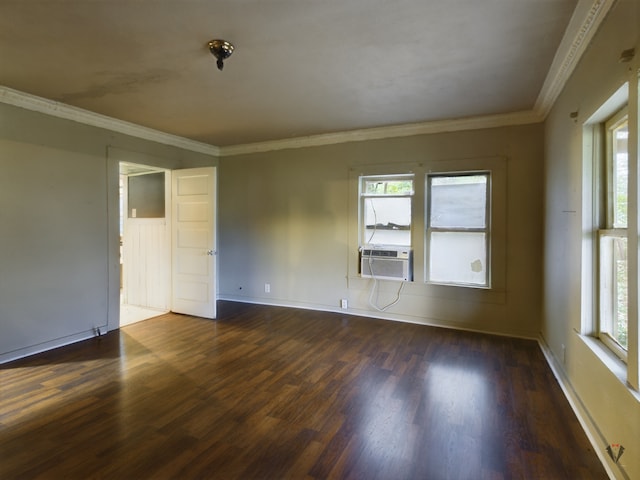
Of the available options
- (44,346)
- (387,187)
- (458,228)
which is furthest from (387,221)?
(44,346)

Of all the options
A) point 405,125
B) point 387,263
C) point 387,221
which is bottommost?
point 387,263

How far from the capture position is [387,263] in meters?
4.42

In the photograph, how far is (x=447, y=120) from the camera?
13.2 ft

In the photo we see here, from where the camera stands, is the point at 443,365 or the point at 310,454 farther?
the point at 443,365

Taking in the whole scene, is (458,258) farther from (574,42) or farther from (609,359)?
(574,42)

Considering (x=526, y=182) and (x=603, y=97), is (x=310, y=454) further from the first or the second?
(x=526, y=182)

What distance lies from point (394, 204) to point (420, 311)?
56.2 inches

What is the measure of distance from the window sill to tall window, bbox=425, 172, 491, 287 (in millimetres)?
1872

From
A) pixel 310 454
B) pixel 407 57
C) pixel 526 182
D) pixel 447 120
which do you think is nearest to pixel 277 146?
pixel 447 120

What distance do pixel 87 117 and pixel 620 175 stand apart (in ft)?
15.7

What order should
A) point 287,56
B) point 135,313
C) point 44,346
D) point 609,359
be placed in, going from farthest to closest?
point 135,313 < point 44,346 < point 287,56 < point 609,359

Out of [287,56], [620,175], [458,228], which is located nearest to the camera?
[620,175]

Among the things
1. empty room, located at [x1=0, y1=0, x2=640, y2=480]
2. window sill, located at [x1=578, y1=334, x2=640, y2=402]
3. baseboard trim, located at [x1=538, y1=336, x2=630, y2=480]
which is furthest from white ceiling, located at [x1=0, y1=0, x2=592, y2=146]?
baseboard trim, located at [x1=538, y1=336, x2=630, y2=480]

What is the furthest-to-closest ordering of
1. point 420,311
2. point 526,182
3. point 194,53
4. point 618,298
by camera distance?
point 420,311 < point 526,182 < point 194,53 < point 618,298
